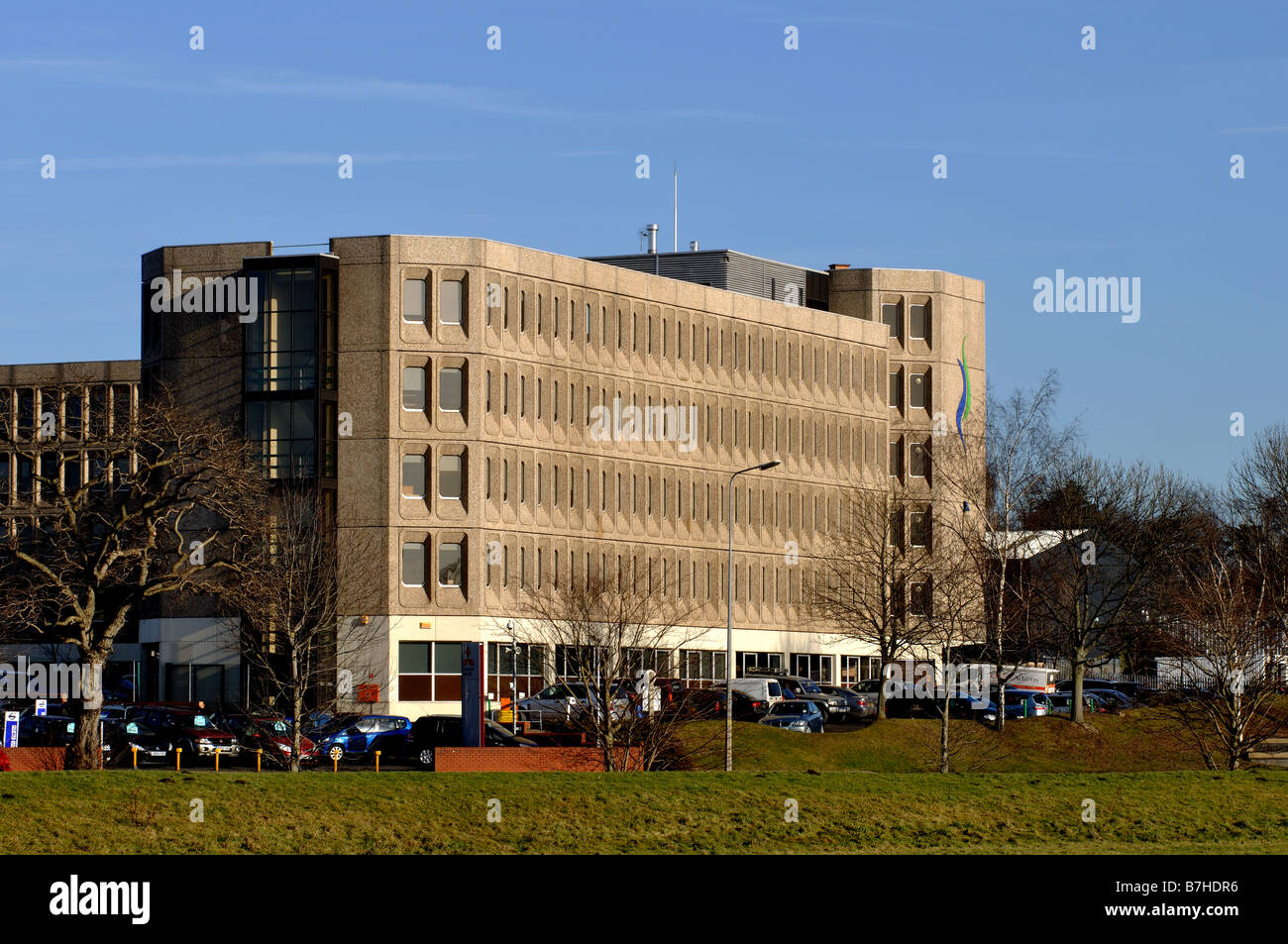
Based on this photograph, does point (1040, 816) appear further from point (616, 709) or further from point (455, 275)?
point (455, 275)

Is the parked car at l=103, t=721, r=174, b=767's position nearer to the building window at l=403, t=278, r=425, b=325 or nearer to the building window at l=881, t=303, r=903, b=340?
the building window at l=403, t=278, r=425, b=325

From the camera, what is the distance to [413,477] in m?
78.4

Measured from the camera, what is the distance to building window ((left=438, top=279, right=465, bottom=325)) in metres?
78.6

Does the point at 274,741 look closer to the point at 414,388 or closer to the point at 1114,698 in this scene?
the point at 414,388

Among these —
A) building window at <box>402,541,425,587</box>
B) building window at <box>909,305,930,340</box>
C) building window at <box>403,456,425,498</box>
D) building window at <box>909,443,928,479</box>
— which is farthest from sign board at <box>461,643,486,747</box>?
building window at <box>909,305,930,340</box>

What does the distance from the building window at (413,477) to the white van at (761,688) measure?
1518 centimetres

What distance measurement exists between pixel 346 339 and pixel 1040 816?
161ft

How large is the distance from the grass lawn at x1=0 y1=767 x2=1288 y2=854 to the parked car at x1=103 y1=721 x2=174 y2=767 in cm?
2331

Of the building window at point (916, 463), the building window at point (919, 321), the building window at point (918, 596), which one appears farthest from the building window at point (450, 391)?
the building window at point (919, 321)

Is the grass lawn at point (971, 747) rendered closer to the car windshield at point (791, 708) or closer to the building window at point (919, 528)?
the car windshield at point (791, 708)

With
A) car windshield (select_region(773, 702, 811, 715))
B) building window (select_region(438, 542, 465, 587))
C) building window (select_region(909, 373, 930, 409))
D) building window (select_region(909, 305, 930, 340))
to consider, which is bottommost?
car windshield (select_region(773, 702, 811, 715))
